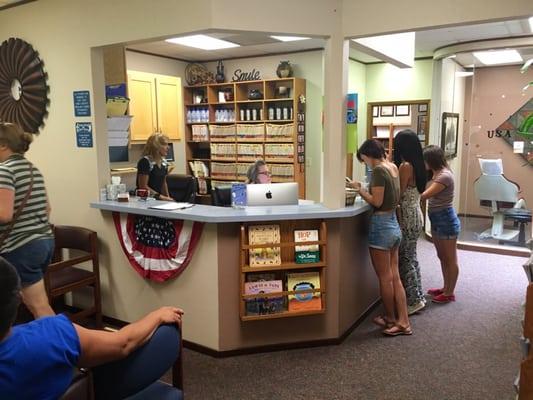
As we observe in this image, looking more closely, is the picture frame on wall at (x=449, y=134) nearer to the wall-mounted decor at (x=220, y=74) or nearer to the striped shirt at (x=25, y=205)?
the wall-mounted decor at (x=220, y=74)

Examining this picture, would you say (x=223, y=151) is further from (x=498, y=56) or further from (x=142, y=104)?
(x=498, y=56)

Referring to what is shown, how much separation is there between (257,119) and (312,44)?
127 centimetres

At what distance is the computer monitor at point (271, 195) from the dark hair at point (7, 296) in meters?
2.16

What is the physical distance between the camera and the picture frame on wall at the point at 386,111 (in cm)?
679

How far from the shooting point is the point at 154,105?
5.89 metres

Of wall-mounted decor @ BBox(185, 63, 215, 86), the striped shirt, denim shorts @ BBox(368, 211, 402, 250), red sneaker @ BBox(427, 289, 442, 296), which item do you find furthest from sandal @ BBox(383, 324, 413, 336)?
wall-mounted decor @ BBox(185, 63, 215, 86)

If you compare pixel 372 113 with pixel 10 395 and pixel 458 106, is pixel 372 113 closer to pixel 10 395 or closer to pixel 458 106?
pixel 458 106

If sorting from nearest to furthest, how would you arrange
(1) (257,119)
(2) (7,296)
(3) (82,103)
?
(2) (7,296) < (3) (82,103) < (1) (257,119)

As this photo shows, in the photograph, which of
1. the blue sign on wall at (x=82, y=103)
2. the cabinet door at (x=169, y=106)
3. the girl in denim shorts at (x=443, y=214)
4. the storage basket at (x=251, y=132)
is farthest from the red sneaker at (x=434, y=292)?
the cabinet door at (x=169, y=106)

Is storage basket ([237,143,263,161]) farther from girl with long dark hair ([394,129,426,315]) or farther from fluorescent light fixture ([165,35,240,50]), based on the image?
girl with long dark hair ([394,129,426,315])

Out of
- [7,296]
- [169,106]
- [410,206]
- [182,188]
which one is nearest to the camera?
[7,296]

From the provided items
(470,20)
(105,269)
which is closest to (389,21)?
(470,20)

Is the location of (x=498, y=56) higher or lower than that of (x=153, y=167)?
higher

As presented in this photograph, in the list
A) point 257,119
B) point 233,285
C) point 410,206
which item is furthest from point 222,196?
point 257,119
